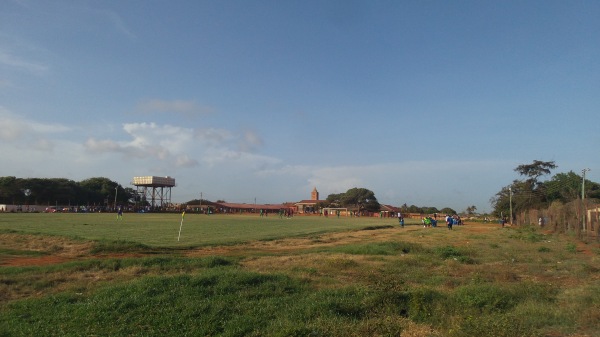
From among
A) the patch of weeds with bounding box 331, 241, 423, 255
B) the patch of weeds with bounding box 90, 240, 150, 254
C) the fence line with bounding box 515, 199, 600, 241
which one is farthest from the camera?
the fence line with bounding box 515, 199, 600, 241

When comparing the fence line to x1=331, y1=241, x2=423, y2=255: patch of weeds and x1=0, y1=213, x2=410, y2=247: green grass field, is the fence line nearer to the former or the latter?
x1=331, y1=241, x2=423, y2=255: patch of weeds

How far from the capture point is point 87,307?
9031 millimetres

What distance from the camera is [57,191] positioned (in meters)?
105

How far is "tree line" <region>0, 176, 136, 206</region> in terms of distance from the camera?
99125 mm

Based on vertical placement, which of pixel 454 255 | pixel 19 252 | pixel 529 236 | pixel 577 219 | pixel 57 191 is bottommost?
pixel 19 252

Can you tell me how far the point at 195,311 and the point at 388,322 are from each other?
3.86 m

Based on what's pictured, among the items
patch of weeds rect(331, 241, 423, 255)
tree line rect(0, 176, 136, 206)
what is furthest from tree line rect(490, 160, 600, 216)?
tree line rect(0, 176, 136, 206)

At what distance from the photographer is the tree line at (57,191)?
9912 cm

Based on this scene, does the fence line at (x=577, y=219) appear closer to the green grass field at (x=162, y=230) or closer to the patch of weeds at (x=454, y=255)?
the patch of weeds at (x=454, y=255)

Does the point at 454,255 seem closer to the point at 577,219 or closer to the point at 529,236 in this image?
the point at 577,219

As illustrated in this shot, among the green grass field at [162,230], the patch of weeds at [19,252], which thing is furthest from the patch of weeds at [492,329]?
the patch of weeds at [19,252]

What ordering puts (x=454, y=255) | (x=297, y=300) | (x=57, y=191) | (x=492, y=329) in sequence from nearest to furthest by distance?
(x=492, y=329) → (x=297, y=300) → (x=454, y=255) → (x=57, y=191)

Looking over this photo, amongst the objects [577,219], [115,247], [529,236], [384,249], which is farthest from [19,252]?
[529,236]

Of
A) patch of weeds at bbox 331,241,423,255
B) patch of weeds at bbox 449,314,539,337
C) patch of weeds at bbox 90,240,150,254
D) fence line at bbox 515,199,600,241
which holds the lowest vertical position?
patch of weeds at bbox 90,240,150,254
